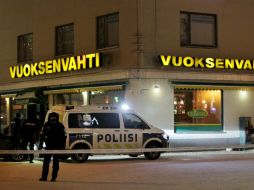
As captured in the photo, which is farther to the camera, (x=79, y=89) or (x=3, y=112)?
(x=3, y=112)

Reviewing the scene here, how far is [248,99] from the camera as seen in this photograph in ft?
91.4

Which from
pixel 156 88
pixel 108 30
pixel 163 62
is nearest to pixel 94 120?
pixel 156 88

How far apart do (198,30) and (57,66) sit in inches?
299

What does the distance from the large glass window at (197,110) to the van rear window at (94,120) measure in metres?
5.94

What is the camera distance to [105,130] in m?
20.6

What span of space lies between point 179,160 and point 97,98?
8.03 m

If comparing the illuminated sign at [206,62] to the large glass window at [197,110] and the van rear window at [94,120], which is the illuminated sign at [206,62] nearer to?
the large glass window at [197,110]

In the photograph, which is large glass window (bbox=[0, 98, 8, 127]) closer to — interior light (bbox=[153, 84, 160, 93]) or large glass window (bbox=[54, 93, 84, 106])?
large glass window (bbox=[54, 93, 84, 106])

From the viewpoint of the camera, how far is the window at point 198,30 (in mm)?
26719

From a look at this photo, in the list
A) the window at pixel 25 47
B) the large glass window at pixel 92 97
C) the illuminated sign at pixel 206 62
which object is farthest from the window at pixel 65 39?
the illuminated sign at pixel 206 62

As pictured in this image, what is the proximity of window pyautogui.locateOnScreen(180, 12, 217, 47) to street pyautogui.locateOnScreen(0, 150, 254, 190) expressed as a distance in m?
7.18

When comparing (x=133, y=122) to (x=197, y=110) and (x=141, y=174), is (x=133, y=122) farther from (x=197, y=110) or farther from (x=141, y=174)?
(x=197, y=110)

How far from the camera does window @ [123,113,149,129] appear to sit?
21.1 m

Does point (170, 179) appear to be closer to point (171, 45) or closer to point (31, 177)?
point (31, 177)
